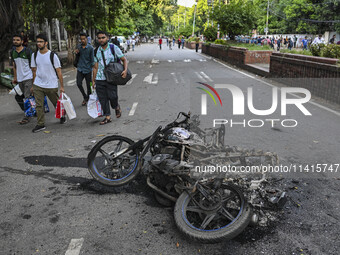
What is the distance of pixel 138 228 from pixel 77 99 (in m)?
8.24

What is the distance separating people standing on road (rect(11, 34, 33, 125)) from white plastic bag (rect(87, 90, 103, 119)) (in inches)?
55.3

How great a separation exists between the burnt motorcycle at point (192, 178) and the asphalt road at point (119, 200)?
0.18m

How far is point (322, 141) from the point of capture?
20.5 feet

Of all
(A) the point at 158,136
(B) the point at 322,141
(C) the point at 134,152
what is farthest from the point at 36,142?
(B) the point at 322,141

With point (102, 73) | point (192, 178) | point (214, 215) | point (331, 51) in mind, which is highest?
point (331, 51)

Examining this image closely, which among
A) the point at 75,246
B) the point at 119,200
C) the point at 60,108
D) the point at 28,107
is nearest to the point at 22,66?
the point at 28,107

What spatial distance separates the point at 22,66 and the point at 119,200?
16.8 feet

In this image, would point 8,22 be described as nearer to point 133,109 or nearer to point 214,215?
point 133,109

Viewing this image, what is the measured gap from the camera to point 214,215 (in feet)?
10.7

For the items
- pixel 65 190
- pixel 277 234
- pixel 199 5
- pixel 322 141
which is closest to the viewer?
pixel 277 234

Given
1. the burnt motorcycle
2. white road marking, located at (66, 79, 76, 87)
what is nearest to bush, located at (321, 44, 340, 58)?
the burnt motorcycle

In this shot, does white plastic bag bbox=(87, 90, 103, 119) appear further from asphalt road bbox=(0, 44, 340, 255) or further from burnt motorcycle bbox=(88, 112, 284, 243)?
burnt motorcycle bbox=(88, 112, 284, 243)

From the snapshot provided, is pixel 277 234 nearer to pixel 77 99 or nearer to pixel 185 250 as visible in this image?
pixel 185 250

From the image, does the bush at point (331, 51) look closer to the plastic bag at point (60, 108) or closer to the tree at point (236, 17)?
the plastic bag at point (60, 108)
